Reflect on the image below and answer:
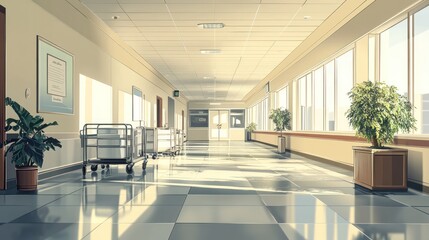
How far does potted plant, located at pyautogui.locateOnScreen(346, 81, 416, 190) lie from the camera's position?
565cm

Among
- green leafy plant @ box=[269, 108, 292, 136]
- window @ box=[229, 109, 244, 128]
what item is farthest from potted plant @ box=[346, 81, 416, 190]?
window @ box=[229, 109, 244, 128]

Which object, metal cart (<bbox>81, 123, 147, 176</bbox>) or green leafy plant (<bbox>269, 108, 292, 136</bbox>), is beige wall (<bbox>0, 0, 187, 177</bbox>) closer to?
metal cart (<bbox>81, 123, 147, 176</bbox>)

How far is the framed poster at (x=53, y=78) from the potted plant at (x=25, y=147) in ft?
3.39

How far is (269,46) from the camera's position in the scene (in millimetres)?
11508

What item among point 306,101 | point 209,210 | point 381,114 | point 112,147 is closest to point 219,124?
point 306,101

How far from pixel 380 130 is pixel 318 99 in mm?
6030

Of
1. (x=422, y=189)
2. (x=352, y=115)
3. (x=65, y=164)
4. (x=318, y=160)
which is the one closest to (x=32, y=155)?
(x=65, y=164)

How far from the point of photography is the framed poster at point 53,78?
6.69 m

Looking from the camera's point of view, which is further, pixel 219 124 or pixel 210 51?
pixel 219 124

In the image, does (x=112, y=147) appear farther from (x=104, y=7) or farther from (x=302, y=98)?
(x=302, y=98)

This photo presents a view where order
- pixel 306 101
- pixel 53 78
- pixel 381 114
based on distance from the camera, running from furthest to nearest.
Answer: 1. pixel 306 101
2. pixel 53 78
3. pixel 381 114

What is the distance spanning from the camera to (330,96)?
10.6 m

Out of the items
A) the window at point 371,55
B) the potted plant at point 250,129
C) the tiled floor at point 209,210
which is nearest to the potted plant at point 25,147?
the tiled floor at point 209,210

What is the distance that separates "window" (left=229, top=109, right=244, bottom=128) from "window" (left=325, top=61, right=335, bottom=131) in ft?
72.2
